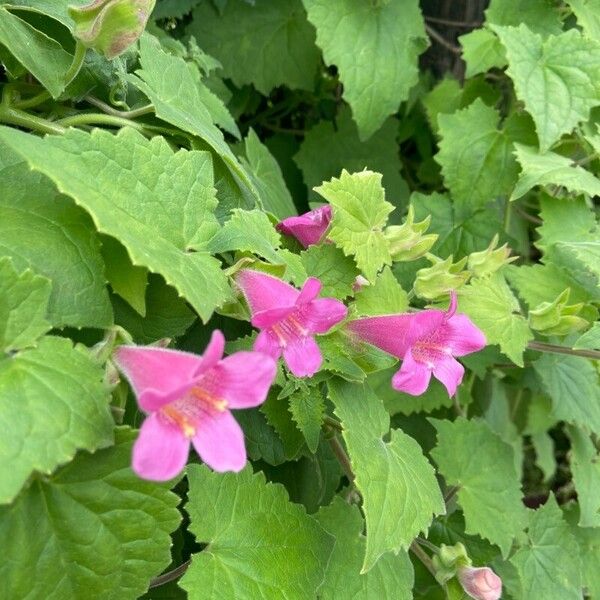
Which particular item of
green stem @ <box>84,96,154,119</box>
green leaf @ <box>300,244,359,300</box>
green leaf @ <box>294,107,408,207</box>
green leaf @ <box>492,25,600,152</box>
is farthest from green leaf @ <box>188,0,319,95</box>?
green leaf @ <box>300,244,359,300</box>

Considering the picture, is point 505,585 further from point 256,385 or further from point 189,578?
point 256,385

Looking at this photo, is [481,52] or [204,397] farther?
[481,52]

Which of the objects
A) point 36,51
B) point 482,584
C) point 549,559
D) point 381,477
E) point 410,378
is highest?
point 36,51

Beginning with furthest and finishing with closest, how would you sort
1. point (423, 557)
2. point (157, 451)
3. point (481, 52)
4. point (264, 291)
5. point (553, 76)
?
point (481, 52), point (553, 76), point (423, 557), point (264, 291), point (157, 451)

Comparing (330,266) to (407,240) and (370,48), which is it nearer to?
(407,240)

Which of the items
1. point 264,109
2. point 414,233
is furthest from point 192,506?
point 264,109

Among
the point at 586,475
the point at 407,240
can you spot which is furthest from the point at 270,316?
the point at 586,475

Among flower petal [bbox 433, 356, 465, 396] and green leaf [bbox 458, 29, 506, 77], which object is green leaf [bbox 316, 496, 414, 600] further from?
green leaf [bbox 458, 29, 506, 77]
